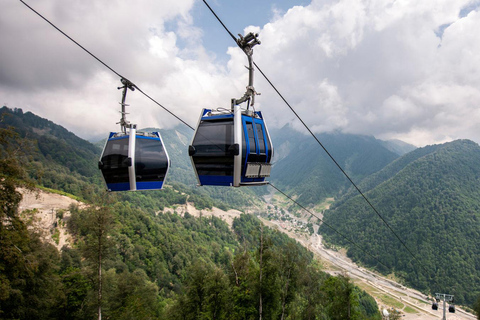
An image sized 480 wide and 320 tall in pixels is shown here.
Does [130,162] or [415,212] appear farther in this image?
[415,212]

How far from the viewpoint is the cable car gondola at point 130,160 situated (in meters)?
8.04

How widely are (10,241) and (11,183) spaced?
91.4 inches

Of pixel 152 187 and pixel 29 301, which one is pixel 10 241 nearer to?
pixel 152 187

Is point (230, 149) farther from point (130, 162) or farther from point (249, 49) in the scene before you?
point (130, 162)

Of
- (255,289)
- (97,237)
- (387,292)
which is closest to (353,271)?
(387,292)

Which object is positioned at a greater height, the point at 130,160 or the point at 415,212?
the point at 130,160

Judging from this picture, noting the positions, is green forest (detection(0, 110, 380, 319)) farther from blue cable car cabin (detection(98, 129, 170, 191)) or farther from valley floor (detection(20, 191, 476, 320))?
valley floor (detection(20, 191, 476, 320))

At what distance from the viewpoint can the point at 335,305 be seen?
23203 mm

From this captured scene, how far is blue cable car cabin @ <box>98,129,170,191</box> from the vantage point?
805 cm

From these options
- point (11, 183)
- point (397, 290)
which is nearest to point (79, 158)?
point (11, 183)

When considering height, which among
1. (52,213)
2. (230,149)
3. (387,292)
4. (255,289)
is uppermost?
(230,149)

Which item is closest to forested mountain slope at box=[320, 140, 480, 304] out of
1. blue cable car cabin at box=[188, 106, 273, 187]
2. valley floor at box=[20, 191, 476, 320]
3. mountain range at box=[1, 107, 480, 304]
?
mountain range at box=[1, 107, 480, 304]

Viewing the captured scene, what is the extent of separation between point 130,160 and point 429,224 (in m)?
172

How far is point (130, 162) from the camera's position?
789cm
